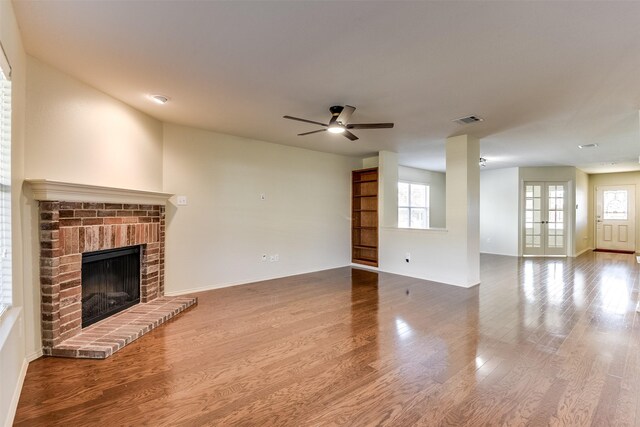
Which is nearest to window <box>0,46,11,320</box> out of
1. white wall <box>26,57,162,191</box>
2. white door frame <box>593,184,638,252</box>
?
→ white wall <box>26,57,162,191</box>

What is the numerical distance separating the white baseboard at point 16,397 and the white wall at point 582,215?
1123cm

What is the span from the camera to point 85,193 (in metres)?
3.06

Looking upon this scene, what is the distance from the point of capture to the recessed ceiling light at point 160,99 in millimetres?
3501

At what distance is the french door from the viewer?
872cm

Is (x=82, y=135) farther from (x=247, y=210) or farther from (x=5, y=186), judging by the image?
(x=247, y=210)

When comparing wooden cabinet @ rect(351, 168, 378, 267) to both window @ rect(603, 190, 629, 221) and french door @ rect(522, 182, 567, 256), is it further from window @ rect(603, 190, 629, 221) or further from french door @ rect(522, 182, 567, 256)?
window @ rect(603, 190, 629, 221)

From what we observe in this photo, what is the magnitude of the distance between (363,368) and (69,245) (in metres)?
2.91

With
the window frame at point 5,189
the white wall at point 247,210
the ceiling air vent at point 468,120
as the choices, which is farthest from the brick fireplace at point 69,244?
the ceiling air vent at point 468,120

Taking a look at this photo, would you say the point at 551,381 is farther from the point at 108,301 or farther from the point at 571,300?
the point at 108,301

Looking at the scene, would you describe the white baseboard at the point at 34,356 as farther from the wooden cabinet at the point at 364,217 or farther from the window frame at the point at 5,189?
the wooden cabinet at the point at 364,217

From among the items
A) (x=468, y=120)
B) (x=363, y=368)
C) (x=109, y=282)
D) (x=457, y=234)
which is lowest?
(x=363, y=368)

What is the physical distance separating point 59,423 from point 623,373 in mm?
3959

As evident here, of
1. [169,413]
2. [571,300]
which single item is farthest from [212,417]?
[571,300]

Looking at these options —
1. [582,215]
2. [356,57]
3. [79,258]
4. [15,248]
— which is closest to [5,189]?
[15,248]
